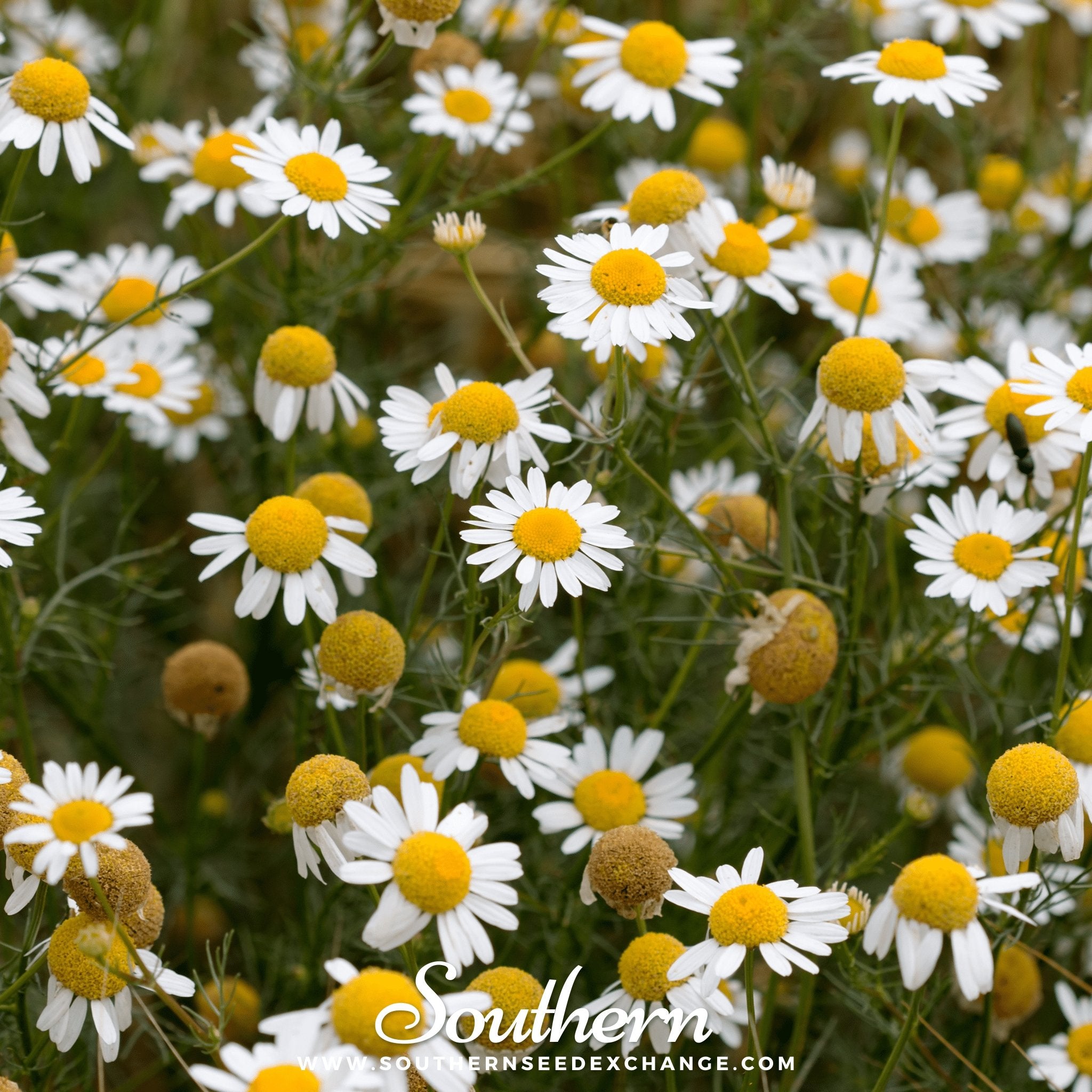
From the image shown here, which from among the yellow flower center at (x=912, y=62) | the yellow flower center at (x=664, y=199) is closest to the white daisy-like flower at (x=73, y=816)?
the yellow flower center at (x=664, y=199)

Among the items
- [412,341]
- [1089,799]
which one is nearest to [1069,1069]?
[1089,799]

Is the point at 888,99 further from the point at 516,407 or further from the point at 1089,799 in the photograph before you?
the point at 1089,799

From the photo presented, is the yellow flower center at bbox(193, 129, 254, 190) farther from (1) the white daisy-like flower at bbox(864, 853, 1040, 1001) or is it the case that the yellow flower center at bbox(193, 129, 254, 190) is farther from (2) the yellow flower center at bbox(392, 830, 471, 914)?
(1) the white daisy-like flower at bbox(864, 853, 1040, 1001)

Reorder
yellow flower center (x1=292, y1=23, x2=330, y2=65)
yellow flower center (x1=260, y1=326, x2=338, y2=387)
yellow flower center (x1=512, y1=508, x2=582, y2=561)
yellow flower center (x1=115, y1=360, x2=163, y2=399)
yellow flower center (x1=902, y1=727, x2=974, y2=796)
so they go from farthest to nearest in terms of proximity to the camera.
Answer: yellow flower center (x1=292, y1=23, x2=330, y2=65) < yellow flower center (x1=902, y1=727, x2=974, y2=796) < yellow flower center (x1=115, y1=360, x2=163, y2=399) < yellow flower center (x1=260, y1=326, x2=338, y2=387) < yellow flower center (x1=512, y1=508, x2=582, y2=561)

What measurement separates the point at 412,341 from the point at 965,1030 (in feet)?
5.74

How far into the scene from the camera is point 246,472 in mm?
2080

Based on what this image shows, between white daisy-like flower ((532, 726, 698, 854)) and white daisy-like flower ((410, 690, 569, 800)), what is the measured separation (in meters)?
0.03

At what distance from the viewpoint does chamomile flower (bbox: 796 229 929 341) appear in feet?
5.63

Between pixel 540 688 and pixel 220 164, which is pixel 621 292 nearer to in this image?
pixel 540 688

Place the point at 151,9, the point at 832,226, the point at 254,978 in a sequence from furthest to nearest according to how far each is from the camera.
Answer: the point at 832,226 → the point at 151,9 → the point at 254,978

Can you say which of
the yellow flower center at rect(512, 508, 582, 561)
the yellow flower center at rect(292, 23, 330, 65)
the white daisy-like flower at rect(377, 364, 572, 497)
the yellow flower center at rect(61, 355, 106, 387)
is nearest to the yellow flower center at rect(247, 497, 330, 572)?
the white daisy-like flower at rect(377, 364, 572, 497)

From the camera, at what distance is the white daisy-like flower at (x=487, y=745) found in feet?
4.28

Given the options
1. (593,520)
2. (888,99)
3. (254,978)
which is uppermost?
(888,99)

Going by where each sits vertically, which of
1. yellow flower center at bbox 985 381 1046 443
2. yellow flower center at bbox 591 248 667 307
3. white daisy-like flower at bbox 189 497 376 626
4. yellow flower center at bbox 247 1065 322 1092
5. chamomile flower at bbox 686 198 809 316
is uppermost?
yellow flower center at bbox 591 248 667 307
